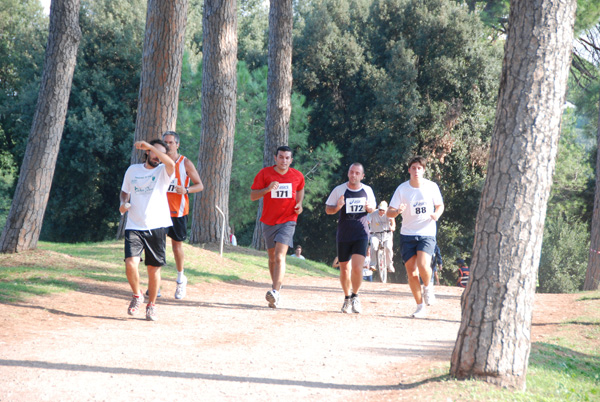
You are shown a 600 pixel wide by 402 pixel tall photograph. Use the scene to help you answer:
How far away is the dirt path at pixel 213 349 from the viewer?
4.71 meters

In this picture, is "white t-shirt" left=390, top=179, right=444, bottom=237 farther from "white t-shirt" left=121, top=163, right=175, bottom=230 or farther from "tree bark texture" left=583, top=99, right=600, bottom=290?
"tree bark texture" left=583, top=99, right=600, bottom=290

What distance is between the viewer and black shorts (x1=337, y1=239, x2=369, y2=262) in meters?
8.50

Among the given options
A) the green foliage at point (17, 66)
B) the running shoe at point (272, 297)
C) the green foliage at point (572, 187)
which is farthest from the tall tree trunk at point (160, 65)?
the green foliage at point (572, 187)

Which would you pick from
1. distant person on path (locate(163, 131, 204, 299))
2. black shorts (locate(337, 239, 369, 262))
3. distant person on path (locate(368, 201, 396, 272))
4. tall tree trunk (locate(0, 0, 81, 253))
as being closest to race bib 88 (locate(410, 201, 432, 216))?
black shorts (locate(337, 239, 369, 262))

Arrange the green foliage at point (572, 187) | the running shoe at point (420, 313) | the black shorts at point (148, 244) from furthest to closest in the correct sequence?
the green foliage at point (572, 187) < the running shoe at point (420, 313) < the black shorts at point (148, 244)

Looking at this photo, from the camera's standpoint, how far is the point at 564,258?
32.9m

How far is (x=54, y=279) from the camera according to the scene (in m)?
9.26

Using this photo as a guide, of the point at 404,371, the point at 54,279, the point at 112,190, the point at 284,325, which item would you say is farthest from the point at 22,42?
the point at 404,371

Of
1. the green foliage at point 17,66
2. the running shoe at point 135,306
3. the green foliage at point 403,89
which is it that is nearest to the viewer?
the running shoe at point 135,306

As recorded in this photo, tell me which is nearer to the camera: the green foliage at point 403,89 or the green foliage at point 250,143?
the green foliage at point 250,143

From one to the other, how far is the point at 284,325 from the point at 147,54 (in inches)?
252

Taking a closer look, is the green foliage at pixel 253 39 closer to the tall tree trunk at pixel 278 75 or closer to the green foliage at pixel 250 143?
the green foliage at pixel 250 143

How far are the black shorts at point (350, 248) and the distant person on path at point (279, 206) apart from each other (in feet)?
2.32

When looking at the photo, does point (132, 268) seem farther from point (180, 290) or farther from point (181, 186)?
point (180, 290)
